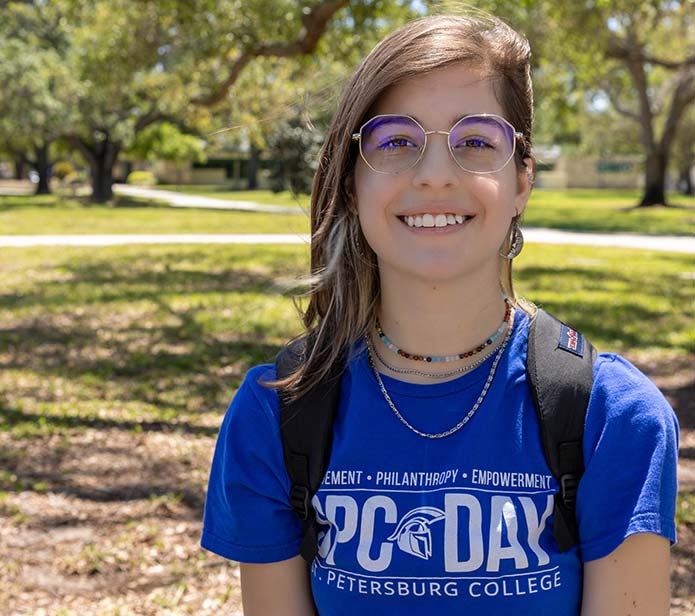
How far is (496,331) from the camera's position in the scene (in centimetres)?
177

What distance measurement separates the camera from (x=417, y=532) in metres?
1.56

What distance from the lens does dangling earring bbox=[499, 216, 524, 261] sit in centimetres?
190

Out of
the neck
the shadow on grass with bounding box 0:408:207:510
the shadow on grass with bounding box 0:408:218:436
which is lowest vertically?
the shadow on grass with bounding box 0:408:207:510

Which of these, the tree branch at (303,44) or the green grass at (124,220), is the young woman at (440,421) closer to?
the tree branch at (303,44)

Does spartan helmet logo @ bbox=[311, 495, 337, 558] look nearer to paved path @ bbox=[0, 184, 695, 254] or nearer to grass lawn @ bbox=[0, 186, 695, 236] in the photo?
paved path @ bbox=[0, 184, 695, 254]

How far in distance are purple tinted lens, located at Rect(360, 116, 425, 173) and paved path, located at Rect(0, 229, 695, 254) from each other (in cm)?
1444

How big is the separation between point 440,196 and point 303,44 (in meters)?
7.64

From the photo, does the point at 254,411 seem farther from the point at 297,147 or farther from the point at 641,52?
the point at 641,52

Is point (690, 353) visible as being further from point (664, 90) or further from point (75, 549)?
point (664, 90)

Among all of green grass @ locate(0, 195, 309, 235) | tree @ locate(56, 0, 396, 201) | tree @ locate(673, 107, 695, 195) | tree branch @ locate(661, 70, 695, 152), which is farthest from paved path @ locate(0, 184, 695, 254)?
tree @ locate(673, 107, 695, 195)

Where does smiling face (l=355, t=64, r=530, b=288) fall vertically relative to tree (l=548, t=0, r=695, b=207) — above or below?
below

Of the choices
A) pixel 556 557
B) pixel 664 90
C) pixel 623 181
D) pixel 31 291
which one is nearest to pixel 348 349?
pixel 556 557

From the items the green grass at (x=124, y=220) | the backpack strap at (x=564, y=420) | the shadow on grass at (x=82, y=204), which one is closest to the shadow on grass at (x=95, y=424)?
the backpack strap at (x=564, y=420)

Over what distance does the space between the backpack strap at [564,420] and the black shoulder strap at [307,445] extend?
370 mm
